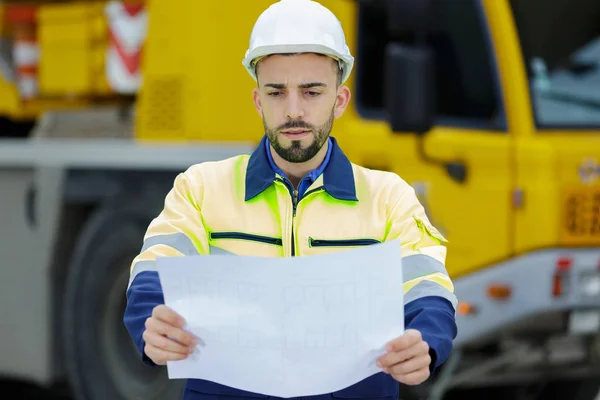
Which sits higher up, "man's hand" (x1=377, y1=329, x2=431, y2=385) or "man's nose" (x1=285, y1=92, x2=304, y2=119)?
"man's nose" (x1=285, y1=92, x2=304, y2=119)

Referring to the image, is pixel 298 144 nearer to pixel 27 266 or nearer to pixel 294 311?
pixel 294 311

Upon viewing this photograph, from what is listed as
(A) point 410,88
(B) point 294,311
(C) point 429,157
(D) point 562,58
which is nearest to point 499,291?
(C) point 429,157

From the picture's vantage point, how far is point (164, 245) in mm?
2441

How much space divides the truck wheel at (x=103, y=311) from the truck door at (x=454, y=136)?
1.31 metres

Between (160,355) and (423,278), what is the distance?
0.50 meters

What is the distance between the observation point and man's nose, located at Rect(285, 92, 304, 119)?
7.86 ft

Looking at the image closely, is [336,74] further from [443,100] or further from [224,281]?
[443,100]

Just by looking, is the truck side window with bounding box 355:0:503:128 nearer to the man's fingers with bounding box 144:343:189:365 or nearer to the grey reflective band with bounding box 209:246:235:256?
the grey reflective band with bounding box 209:246:235:256

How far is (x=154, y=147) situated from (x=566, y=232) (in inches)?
78.4

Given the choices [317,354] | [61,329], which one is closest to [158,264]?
[317,354]

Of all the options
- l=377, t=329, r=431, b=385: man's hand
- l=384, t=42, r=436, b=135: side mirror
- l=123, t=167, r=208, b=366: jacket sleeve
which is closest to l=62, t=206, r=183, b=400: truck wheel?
l=384, t=42, r=436, b=135: side mirror

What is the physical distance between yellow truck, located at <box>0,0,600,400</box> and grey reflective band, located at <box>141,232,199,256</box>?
2.94 m

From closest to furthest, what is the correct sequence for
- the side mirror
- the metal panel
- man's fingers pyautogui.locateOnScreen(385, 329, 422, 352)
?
man's fingers pyautogui.locateOnScreen(385, 329, 422, 352) < the side mirror < the metal panel

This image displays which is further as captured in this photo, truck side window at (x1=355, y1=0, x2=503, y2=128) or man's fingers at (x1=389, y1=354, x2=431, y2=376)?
truck side window at (x1=355, y1=0, x2=503, y2=128)
